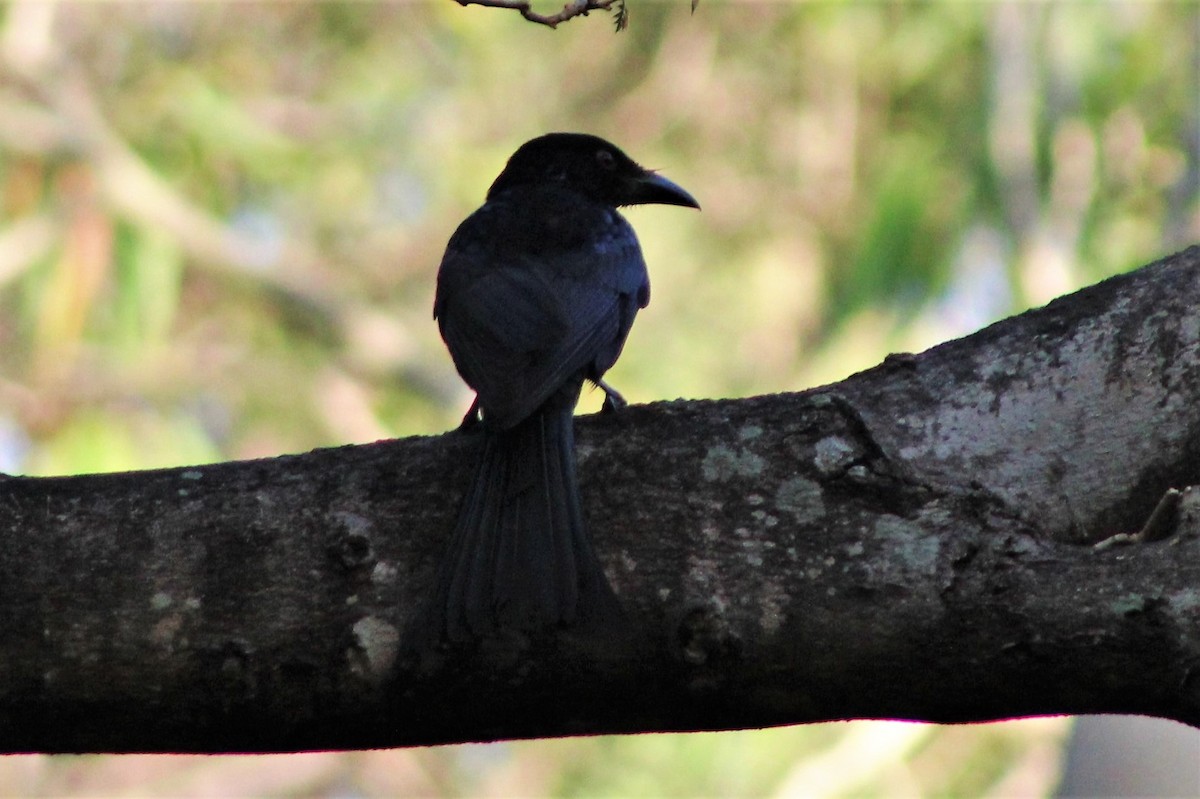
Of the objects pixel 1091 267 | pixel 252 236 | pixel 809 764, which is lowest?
pixel 809 764

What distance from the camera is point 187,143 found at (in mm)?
11695

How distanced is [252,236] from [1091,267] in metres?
6.45

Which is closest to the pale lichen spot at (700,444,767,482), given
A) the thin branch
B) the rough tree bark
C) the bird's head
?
the rough tree bark

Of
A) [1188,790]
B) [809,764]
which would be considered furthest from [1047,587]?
[809,764]

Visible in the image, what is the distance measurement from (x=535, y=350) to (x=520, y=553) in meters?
0.75

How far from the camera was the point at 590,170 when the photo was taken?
4.82 m

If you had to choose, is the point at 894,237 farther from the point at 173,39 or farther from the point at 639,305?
the point at 639,305

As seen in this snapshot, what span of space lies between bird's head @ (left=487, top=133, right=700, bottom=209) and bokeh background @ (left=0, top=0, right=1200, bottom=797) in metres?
4.89

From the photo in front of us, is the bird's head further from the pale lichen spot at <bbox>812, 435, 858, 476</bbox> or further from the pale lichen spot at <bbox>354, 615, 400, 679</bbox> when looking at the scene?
the pale lichen spot at <bbox>354, 615, 400, 679</bbox>

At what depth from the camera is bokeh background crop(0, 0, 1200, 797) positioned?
33.4 ft

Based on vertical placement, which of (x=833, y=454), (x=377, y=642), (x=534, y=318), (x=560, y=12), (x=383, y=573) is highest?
(x=560, y=12)

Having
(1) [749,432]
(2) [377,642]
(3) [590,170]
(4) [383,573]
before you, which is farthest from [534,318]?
(3) [590,170]

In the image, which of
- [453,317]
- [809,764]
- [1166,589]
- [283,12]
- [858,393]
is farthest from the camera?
[283,12]

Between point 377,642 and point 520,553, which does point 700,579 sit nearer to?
point 520,553
